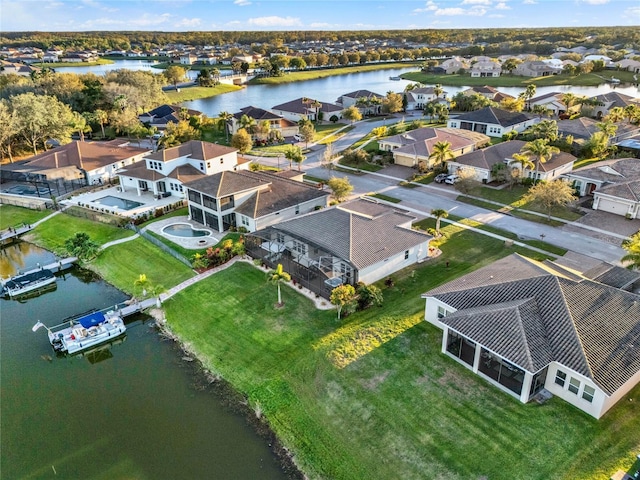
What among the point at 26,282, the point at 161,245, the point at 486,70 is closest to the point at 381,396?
the point at 161,245

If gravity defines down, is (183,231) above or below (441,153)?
below

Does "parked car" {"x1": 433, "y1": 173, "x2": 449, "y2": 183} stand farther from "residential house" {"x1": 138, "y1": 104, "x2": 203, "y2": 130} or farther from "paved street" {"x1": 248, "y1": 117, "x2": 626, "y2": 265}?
"residential house" {"x1": 138, "y1": 104, "x2": 203, "y2": 130}

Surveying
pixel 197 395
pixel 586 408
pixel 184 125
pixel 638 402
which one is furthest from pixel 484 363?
pixel 184 125

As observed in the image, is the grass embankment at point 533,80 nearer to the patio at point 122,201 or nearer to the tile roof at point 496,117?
the tile roof at point 496,117

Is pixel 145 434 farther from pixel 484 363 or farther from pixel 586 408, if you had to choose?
pixel 586 408

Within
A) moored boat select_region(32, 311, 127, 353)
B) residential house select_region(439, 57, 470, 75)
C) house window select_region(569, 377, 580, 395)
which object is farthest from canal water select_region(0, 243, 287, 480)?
residential house select_region(439, 57, 470, 75)

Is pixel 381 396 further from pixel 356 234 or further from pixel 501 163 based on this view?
pixel 501 163

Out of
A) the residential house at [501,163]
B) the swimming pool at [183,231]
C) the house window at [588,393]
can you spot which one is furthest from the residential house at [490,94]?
the house window at [588,393]
